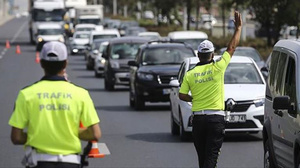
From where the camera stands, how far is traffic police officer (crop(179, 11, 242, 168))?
11.0 meters

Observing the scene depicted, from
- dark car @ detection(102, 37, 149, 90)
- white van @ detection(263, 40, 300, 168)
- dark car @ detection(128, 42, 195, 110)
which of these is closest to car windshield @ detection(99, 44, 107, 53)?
dark car @ detection(102, 37, 149, 90)

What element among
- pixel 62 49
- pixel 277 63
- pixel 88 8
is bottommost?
pixel 88 8

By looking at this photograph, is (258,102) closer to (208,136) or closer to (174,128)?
(174,128)

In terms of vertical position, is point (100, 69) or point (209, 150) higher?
point (209, 150)

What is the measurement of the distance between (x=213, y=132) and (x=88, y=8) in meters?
75.1

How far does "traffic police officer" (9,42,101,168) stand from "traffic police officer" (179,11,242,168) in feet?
12.3

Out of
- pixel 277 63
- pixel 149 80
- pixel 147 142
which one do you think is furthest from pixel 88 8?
pixel 277 63

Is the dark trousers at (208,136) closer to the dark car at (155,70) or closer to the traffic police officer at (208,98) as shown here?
the traffic police officer at (208,98)

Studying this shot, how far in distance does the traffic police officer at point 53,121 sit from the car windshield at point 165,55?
58.5 feet

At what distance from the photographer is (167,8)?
Answer: 75375 mm

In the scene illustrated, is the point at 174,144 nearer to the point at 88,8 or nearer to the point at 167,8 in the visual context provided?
the point at 167,8

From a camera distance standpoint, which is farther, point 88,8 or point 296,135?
point 88,8

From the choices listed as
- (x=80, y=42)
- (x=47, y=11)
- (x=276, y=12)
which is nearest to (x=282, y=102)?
(x=276, y=12)

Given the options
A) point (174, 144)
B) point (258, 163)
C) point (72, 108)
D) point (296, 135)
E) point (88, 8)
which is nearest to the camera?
point (72, 108)
